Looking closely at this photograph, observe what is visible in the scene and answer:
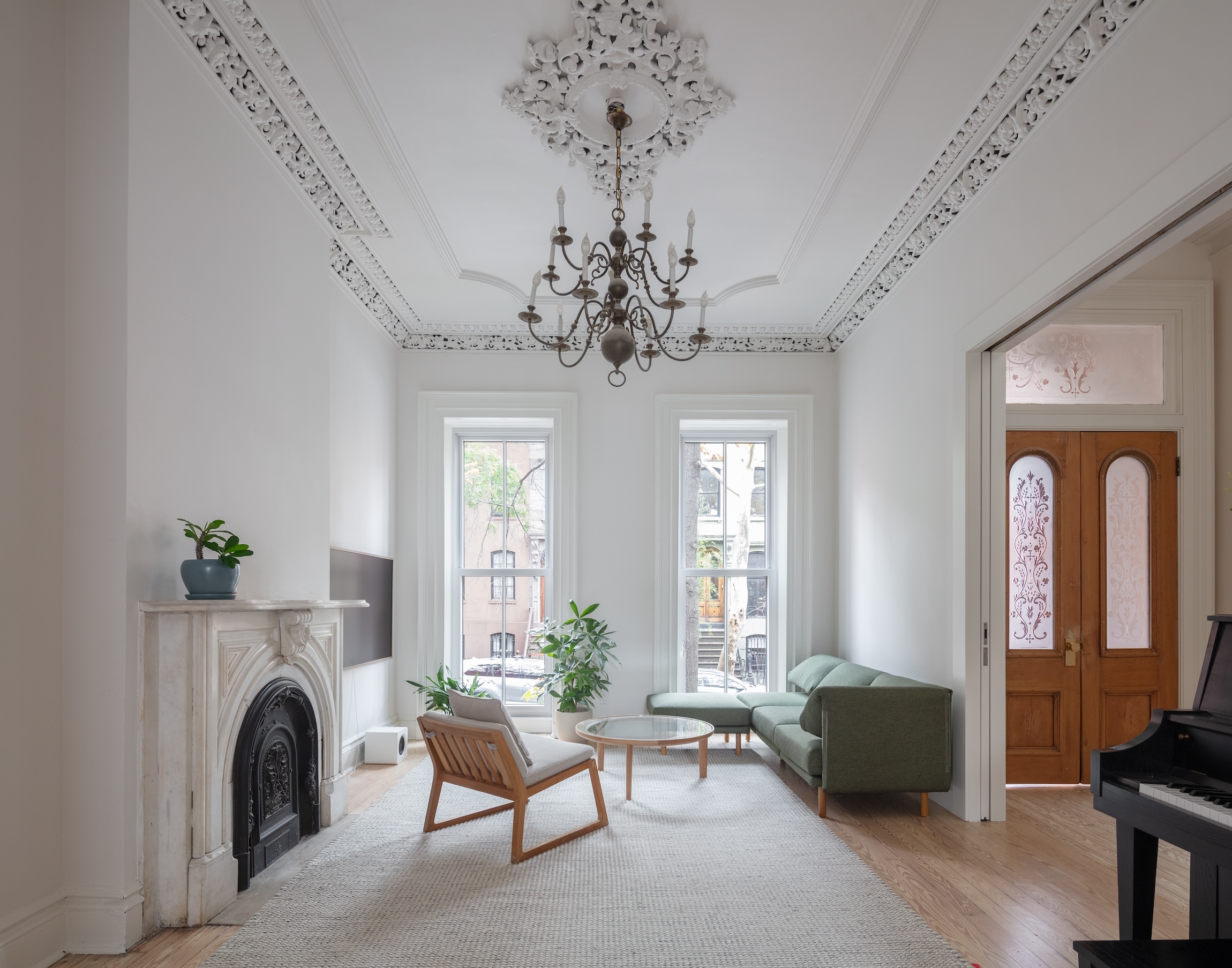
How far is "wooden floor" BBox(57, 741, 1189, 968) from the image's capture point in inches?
116

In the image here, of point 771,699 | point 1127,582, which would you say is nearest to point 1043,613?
point 1127,582

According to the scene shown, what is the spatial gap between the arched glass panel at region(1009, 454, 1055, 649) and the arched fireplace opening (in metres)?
4.01

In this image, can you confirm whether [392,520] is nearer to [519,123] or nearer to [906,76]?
[519,123]

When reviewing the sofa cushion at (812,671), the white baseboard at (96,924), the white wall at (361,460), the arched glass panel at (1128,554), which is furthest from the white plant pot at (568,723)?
the white baseboard at (96,924)

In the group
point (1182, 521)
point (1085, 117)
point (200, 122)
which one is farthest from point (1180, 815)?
point (200, 122)

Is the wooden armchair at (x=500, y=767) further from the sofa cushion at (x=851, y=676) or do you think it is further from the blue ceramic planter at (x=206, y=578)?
the sofa cushion at (x=851, y=676)

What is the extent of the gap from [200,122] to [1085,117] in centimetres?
338

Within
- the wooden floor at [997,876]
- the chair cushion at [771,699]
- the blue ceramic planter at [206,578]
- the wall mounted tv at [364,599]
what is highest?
the blue ceramic planter at [206,578]

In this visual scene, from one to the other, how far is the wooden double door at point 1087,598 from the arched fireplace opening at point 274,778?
3926 mm

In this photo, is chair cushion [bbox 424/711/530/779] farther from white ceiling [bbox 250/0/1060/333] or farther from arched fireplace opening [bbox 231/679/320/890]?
white ceiling [bbox 250/0/1060/333]

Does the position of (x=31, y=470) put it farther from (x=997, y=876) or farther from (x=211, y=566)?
(x=997, y=876)

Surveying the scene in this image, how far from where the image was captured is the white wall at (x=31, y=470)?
8.58ft

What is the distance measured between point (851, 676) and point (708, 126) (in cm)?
346

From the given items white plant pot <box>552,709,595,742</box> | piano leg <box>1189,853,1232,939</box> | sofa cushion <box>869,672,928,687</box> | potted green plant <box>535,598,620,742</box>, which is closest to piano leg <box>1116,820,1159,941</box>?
piano leg <box>1189,853,1232,939</box>
